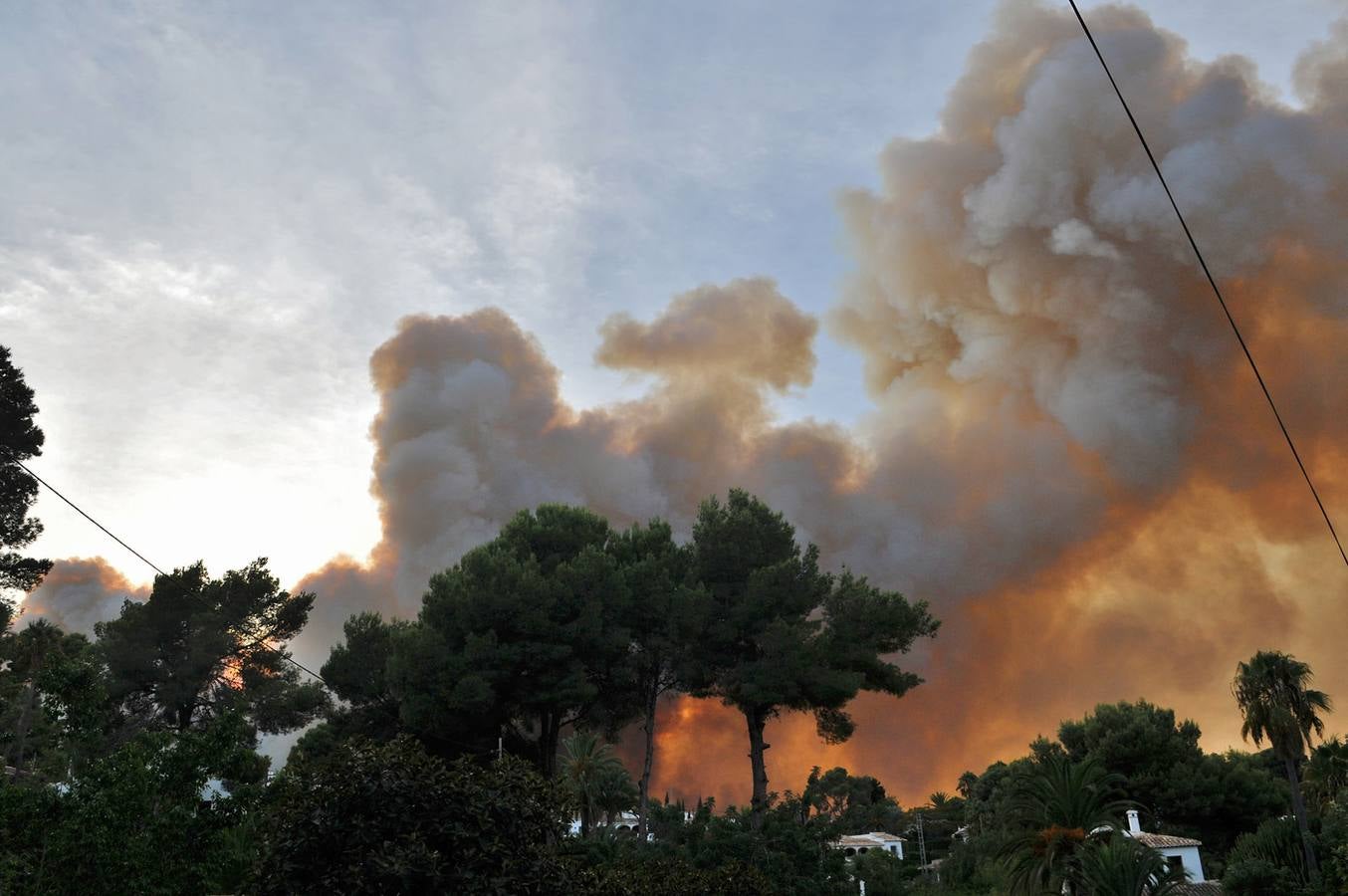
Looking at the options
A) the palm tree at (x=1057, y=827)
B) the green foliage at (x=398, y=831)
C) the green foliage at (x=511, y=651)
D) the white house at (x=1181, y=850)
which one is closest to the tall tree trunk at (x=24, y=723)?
the green foliage at (x=511, y=651)

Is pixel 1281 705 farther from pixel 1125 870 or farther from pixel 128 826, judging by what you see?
pixel 128 826

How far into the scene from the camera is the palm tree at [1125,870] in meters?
23.6

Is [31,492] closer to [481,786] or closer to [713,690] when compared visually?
[713,690]

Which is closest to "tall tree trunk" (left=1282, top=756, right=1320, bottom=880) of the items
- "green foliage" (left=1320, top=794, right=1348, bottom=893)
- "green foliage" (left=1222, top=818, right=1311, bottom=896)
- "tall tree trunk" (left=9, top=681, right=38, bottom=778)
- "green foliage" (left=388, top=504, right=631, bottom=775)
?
"green foliage" (left=1222, top=818, right=1311, bottom=896)

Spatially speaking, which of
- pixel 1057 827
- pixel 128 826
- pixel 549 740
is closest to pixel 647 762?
pixel 549 740

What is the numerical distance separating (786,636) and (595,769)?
4620cm

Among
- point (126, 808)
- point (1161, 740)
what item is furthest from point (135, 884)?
point (1161, 740)

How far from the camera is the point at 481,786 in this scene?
9.83 m

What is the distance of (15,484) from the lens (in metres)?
44.7

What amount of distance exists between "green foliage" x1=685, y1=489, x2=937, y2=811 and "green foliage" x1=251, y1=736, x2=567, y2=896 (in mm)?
36803

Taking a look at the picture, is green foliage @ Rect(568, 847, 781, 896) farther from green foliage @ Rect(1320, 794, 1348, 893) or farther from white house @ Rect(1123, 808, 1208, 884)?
white house @ Rect(1123, 808, 1208, 884)

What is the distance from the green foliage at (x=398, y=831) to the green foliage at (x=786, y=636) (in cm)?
3680

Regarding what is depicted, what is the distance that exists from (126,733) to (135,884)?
42657 millimetres

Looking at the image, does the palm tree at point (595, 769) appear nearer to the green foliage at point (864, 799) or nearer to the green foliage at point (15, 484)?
the green foliage at point (864, 799)
